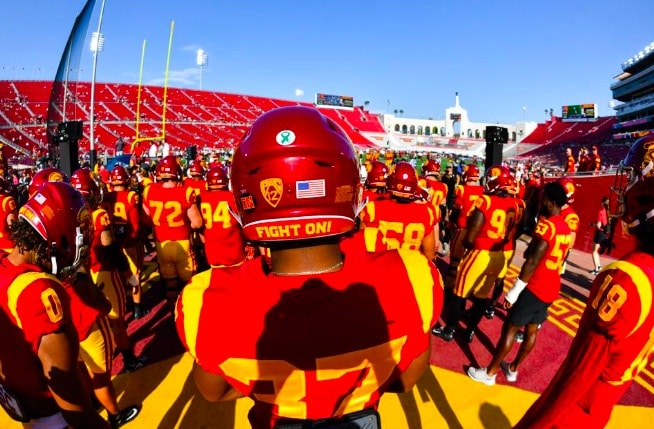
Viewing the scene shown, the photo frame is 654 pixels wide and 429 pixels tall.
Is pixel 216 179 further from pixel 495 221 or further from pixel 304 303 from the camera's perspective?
pixel 304 303

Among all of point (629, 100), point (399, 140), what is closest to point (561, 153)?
point (629, 100)

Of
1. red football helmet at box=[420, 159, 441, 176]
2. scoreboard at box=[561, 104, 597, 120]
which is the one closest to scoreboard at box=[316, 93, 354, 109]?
scoreboard at box=[561, 104, 597, 120]

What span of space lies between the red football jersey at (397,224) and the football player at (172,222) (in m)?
2.45

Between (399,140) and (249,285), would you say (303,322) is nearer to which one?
(249,285)

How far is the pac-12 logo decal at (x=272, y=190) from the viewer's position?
4.07ft

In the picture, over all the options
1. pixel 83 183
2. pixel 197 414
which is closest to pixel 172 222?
pixel 83 183

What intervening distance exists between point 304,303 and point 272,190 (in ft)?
1.28

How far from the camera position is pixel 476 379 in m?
3.97

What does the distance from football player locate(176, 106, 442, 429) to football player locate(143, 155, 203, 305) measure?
165 inches

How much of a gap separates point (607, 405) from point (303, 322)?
4.86 ft

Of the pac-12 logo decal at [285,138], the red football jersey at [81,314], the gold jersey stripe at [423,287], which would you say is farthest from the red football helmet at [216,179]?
the gold jersey stripe at [423,287]

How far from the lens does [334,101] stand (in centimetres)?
8500

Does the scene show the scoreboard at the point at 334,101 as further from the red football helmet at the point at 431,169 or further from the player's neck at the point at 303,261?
the player's neck at the point at 303,261

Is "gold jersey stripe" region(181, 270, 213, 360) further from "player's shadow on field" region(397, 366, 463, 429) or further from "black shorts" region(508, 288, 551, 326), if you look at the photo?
"black shorts" region(508, 288, 551, 326)
